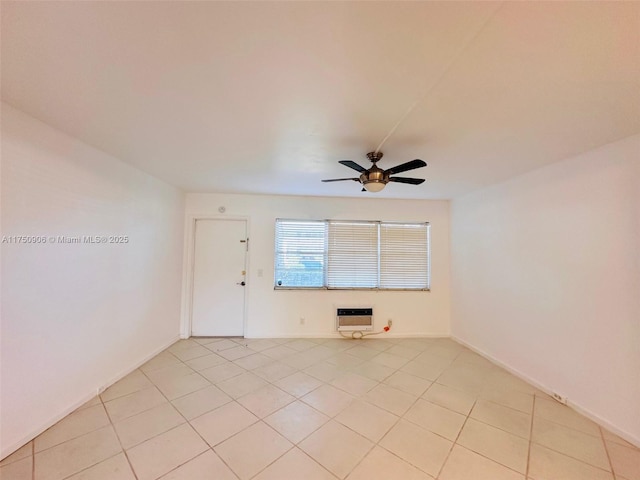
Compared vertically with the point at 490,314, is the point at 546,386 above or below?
below

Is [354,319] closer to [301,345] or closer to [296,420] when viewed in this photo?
[301,345]

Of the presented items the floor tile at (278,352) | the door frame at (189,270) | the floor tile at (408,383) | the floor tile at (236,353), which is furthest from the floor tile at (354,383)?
the door frame at (189,270)

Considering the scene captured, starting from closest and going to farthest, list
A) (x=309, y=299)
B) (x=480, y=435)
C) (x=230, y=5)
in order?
(x=230, y=5) → (x=480, y=435) → (x=309, y=299)

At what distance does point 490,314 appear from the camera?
3508 mm

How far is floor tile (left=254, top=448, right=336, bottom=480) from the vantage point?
1602 millimetres

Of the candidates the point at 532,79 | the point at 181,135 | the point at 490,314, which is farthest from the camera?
the point at 490,314

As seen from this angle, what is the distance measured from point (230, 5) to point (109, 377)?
3421 millimetres

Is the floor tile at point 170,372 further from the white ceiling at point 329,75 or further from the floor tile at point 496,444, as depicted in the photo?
the floor tile at point 496,444

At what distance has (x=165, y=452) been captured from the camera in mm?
1788

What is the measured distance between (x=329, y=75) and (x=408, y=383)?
3056 mm

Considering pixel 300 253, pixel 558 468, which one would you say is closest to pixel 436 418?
pixel 558 468

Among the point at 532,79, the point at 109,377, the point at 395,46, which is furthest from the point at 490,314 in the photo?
the point at 109,377

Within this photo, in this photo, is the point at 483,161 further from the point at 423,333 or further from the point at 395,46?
the point at 423,333

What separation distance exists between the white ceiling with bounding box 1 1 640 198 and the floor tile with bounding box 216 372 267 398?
2.45m
